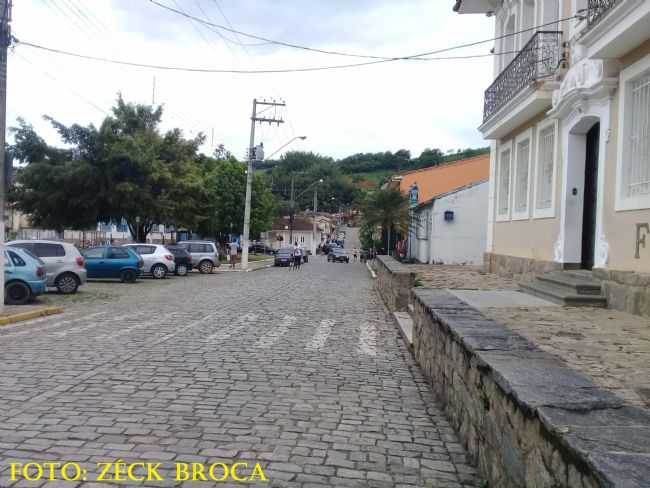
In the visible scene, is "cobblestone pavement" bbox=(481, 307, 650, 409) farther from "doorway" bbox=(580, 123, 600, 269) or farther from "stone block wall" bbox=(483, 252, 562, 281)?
"stone block wall" bbox=(483, 252, 562, 281)

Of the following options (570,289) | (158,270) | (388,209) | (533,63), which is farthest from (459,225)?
(570,289)

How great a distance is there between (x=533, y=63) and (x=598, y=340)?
834 centimetres

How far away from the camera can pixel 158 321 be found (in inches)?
480

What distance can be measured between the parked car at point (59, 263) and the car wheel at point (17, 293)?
3.08 metres

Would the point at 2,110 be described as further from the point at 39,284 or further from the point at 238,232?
the point at 238,232

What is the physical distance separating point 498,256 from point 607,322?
8953 mm


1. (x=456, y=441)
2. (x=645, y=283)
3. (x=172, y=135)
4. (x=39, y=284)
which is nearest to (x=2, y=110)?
(x=39, y=284)

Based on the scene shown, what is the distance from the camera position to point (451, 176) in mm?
40312

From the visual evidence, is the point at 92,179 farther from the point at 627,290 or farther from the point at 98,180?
the point at 627,290

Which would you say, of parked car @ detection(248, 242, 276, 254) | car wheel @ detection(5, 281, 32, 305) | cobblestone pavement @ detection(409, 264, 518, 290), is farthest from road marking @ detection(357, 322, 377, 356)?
parked car @ detection(248, 242, 276, 254)

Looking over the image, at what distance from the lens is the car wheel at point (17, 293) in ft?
47.8

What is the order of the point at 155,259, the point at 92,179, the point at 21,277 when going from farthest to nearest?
the point at 92,179 → the point at 155,259 → the point at 21,277

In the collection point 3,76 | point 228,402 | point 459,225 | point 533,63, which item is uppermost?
point 533,63

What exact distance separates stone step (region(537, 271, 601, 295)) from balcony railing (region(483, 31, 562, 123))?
4380 mm
